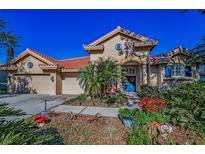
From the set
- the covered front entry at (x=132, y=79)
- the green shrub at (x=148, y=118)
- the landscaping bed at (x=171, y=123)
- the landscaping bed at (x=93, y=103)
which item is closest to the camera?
the landscaping bed at (x=171, y=123)

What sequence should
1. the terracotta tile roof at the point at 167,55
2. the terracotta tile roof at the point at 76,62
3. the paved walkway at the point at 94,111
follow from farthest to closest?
the terracotta tile roof at the point at 76,62 < the terracotta tile roof at the point at 167,55 < the paved walkway at the point at 94,111

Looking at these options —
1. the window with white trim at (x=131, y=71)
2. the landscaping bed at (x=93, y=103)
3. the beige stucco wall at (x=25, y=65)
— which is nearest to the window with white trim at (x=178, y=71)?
the window with white trim at (x=131, y=71)

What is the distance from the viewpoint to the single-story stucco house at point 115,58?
460 inches

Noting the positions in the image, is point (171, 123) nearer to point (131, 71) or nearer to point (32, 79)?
point (131, 71)

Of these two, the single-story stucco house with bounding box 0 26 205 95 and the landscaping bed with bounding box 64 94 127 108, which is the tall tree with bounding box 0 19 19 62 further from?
the landscaping bed with bounding box 64 94 127 108

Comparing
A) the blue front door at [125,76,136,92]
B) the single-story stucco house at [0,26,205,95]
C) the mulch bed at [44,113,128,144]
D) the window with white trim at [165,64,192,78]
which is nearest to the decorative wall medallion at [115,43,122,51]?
the single-story stucco house at [0,26,205,95]

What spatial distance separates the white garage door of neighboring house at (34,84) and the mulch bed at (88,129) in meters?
8.71

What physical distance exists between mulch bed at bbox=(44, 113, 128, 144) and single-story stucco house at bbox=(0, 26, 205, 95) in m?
7.45

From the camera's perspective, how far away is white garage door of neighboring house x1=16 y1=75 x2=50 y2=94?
14141 mm

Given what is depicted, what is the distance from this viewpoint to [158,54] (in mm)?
12516

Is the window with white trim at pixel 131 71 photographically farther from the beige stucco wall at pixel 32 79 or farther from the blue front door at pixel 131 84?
the beige stucco wall at pixel 32 79

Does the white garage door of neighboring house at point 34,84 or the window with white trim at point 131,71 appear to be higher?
the window with white trim at point 131,71

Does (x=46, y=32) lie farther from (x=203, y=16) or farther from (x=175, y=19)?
(x=203, y=16)
